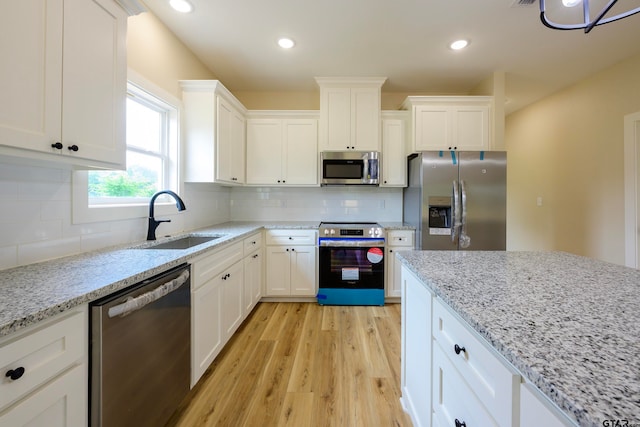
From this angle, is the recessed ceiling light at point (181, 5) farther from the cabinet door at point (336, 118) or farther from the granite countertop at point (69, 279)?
the granite countertop at point (69, 279)

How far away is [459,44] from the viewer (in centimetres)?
238

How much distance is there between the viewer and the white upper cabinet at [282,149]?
317 centimetres

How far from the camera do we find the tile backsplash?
1.17 m

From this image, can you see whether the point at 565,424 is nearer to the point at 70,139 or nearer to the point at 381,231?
the point at 70,139

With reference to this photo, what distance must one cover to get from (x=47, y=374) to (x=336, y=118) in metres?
2.99

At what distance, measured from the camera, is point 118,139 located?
134 centimetres

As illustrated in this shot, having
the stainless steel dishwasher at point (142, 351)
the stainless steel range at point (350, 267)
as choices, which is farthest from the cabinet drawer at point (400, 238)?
the stainless steel dishwasher at point (142, 351)

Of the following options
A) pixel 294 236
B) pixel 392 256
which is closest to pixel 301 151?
pixel 294 236

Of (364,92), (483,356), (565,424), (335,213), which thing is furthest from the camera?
(335,213)

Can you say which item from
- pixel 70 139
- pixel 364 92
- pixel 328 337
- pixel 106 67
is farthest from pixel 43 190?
pixel 364 92

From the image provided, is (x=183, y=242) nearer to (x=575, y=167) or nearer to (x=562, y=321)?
(x=562, y=321)

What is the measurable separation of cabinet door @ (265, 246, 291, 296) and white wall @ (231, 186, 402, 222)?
26.7 inches

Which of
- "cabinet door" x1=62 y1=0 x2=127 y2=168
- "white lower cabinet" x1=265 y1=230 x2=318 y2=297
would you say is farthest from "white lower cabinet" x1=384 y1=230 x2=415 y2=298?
"cabinet door" x1=62 y1=0 x2=127 y2=168

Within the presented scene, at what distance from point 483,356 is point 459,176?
7.72ft
